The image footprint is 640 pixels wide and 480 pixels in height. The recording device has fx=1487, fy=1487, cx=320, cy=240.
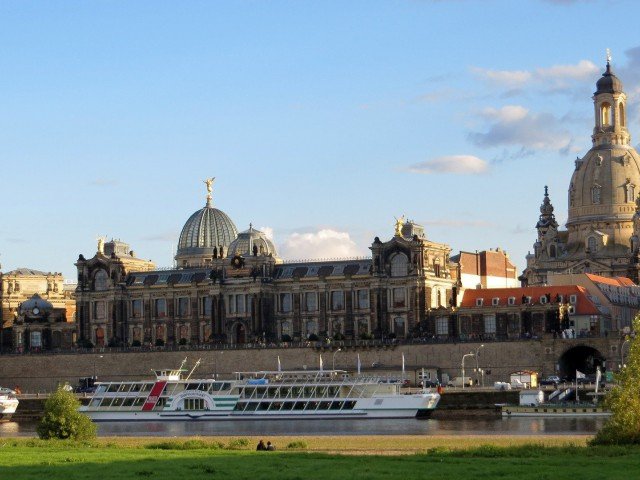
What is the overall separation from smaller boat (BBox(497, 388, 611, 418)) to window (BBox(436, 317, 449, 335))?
33687 mm

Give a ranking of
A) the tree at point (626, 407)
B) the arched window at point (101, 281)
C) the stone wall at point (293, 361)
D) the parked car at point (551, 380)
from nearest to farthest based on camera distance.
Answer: the tree at point (626, 407) < the parked car at point (551, 380) < the stone wall at point (293, 361) < the arched window at point (101, 281)

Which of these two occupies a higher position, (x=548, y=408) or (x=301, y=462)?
(x=548, y=408)

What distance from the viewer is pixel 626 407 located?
71.0m

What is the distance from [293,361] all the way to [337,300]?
396 inches

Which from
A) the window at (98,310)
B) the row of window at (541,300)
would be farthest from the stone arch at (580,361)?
the window at (98,310)

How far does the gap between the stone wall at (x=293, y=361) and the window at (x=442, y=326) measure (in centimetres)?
580

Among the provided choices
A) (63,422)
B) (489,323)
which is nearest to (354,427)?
(63,422)

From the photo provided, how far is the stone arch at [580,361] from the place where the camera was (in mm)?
151875

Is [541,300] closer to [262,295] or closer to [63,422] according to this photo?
[262,295]

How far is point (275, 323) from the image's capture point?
17512 centimetres

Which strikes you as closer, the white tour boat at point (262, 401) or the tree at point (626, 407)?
the tree at point (626, 407)

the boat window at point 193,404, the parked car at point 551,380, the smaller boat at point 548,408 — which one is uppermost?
the parked car at point 551,380

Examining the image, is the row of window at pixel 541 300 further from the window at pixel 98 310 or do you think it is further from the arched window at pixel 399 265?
the window at pixel 98 310

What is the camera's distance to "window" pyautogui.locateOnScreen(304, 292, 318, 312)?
173 metres
